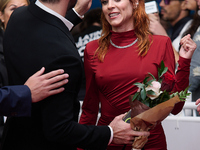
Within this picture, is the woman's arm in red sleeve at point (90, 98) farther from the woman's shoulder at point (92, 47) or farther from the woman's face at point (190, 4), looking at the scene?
the woman's face at point (190, 4)

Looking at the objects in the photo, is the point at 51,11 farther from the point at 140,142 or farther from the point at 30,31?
the point at 140,142

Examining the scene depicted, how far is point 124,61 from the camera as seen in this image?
7.10 feet

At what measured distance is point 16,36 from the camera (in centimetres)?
162

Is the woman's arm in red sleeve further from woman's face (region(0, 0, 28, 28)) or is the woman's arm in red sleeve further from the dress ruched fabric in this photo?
woman's face (region(0, 0, 28, 28))

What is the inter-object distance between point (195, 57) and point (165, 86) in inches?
58.9

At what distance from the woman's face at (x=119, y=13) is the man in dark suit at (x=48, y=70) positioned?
0.55 m

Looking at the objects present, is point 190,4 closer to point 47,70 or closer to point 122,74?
point 122,74

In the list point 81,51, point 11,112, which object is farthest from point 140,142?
point 81,51

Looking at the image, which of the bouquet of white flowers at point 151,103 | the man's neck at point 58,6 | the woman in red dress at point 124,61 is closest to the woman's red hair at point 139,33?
the woman in red dress at point 124,61

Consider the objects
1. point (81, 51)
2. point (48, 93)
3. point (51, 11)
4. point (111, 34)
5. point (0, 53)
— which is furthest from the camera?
point (81, 51)

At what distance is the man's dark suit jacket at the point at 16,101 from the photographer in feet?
4.87

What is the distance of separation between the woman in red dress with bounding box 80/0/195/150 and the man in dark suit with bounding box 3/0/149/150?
16.7 inches

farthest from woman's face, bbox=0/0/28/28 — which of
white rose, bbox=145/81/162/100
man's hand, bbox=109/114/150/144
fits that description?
white rose, bbox=145/81/162/100

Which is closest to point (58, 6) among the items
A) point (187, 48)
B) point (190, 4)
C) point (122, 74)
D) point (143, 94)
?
point (143, 94)
